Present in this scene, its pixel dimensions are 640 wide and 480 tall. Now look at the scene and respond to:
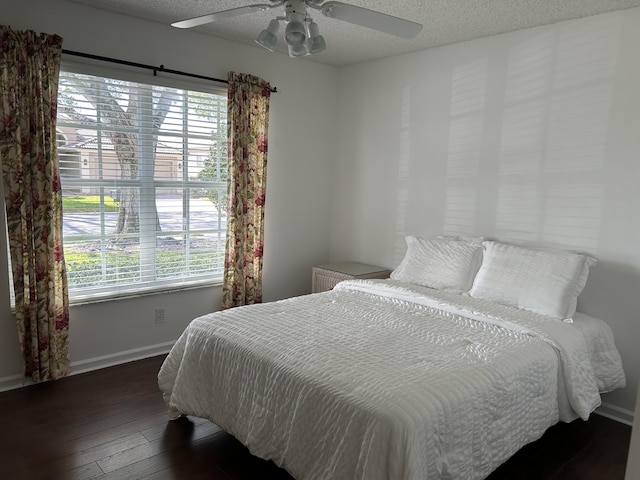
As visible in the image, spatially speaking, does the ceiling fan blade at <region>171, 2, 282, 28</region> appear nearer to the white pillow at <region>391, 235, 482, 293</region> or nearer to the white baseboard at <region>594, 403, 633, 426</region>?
the white pillow at <region>391, 235, 482, 293</region>

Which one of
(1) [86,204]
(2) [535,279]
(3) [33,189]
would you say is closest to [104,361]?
(1) [86,204]

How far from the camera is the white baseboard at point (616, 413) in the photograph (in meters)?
2.83

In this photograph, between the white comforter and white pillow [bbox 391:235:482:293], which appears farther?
white pillow [bbox 391:235:482:293]

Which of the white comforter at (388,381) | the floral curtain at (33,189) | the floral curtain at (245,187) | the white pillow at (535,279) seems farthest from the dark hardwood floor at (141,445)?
the floral curtain at (245,187)

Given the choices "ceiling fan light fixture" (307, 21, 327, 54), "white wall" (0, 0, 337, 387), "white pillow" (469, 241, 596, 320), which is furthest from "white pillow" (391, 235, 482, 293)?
"ceiling fan light fixture" (307, 21, 327, 54)

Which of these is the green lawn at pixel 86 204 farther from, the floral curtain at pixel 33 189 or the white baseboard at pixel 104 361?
the white baseboard at pixel 104 361

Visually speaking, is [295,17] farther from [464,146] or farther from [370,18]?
[464,146]

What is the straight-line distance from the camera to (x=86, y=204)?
3199mm

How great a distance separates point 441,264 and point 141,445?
2.23 m

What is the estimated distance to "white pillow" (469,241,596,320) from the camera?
8.99 ft

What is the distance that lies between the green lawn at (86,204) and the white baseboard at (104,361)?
1051mm

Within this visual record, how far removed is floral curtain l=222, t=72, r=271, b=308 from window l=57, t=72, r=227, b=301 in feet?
0.50

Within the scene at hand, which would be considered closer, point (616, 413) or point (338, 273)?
point (616, 413)

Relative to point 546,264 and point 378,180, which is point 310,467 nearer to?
point 546,264
